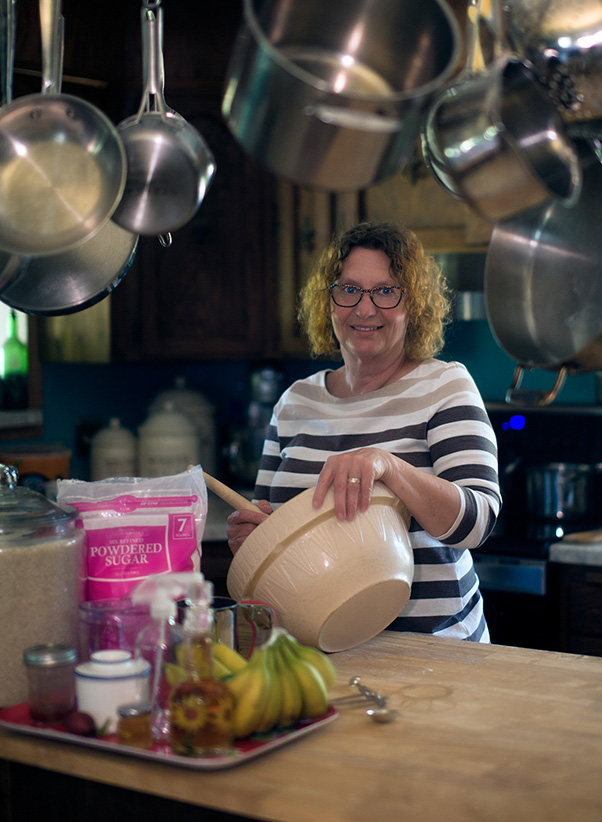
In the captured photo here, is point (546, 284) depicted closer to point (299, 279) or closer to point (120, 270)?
point (120, 270)

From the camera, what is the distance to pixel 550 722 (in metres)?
1.00

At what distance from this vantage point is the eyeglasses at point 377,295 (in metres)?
1.69

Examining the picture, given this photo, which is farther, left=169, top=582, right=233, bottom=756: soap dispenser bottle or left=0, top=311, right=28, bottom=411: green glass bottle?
left=0, top=311, right=28, bottom=411: green glass bottle

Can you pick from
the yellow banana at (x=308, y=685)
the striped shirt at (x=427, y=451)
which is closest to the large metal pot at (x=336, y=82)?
the yellow banana at (x=308, y=685)

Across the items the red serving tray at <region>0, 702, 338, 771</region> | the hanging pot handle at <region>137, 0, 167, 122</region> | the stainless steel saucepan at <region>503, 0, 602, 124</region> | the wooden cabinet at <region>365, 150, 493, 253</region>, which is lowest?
the red serving tray at <region>0, 702, 338, 771</region>

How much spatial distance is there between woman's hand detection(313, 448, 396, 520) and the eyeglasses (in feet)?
1.54

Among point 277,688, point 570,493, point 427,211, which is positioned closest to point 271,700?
point 277,688

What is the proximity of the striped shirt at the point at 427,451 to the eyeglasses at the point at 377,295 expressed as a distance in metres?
0.13

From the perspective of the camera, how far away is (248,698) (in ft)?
3.05

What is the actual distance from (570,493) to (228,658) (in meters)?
1.70

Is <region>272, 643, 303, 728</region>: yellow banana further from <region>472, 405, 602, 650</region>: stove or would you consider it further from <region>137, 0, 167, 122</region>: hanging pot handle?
<region>472, 405, 602, 650</region>: stove

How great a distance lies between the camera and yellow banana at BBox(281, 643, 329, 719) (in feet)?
3.20

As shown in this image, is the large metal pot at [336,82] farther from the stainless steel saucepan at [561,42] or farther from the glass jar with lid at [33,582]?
the glass jar with lid at [33,582]

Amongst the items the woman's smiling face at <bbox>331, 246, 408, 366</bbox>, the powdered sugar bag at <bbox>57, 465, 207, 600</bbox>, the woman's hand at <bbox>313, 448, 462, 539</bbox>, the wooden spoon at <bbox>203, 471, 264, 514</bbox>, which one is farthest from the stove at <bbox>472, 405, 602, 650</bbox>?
the powdered sugar bag at <bbox>57, 465, 207, 600</bbox>
